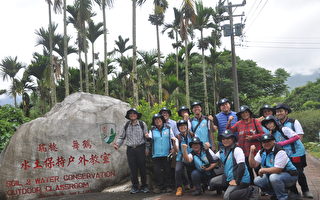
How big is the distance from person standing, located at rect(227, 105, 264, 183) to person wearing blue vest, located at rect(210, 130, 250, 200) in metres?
0.38

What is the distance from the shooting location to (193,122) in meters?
5.95

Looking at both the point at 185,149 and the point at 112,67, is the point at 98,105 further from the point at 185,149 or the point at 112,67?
the point at 112,67

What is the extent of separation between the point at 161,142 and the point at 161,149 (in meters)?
0.13

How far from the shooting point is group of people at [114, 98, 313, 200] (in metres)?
4.59

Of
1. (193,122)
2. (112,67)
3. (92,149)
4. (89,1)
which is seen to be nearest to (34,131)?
(92,149)

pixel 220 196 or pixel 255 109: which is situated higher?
pixel 255 109

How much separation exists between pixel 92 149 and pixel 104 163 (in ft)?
1.39

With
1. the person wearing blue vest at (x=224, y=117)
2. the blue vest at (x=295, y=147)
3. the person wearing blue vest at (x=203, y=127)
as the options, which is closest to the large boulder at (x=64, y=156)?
the person wearing blue vest at (x=203, y=127)

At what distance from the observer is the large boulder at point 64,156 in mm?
6980

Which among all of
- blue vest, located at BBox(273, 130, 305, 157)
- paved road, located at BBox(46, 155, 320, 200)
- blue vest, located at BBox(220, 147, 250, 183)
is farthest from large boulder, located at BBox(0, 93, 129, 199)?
blue vest, located at BBox(273, 130, 305, 157)

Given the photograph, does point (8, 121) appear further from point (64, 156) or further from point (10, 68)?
point (10, 68)

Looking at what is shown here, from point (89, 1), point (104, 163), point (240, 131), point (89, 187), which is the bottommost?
point (89, 187)

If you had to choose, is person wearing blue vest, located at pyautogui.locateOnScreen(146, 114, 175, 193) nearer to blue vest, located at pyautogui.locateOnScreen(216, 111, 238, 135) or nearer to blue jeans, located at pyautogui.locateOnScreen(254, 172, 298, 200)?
blue vest, located at pyautogui.locateOnScreen(216, 111, 238, 135)

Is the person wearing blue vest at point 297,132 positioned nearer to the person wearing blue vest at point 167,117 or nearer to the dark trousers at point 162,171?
the person wearing blue vest at point 167,117
